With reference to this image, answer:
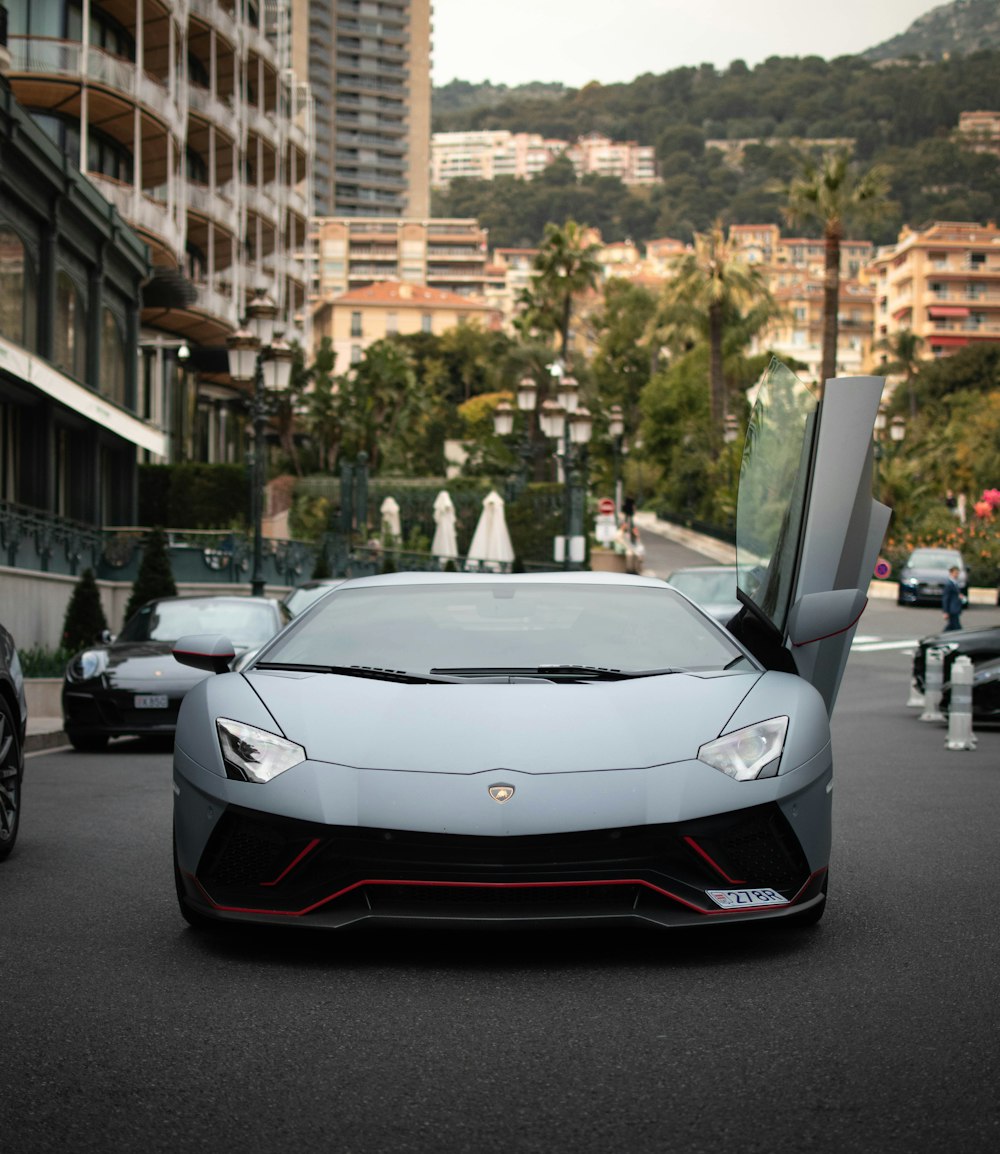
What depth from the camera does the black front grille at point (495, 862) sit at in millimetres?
4848

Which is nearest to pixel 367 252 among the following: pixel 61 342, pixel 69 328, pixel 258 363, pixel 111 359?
pixel 111 359

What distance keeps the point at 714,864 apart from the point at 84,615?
1765 centimetres

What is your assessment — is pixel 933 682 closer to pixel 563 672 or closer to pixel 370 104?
pixel 563 672

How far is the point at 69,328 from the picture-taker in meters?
31.8

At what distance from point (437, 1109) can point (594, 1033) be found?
76 centimetres

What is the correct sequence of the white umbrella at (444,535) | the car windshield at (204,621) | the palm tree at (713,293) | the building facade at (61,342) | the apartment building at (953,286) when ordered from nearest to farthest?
the car windshield at (204,621)
the building facade at (61,342)
the white umbrella at (444,535)
the palm tree at (713,293)
the apartment building at (953,286)

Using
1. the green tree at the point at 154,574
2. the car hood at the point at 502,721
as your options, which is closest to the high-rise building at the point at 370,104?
the green tree at the point at 154,574

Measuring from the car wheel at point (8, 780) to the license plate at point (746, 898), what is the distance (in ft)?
12.2

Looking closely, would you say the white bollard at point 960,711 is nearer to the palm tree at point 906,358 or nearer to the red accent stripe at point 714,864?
the red accent stripe at point 714,864

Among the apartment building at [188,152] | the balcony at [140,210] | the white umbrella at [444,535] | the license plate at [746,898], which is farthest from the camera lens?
the white umbrella at [444,535]

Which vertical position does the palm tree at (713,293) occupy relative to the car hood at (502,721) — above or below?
above

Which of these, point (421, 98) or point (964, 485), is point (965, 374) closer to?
point (964, 485)

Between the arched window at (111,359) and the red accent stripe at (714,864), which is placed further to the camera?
the arched window at (111,359)

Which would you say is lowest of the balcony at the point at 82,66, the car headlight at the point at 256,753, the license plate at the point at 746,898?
the license plate at the point at 746,898
